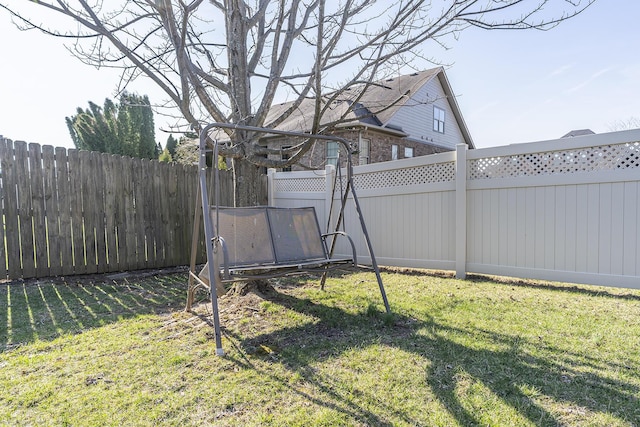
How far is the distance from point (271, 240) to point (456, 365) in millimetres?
2009

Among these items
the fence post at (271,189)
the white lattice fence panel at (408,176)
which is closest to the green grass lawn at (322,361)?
the white lattice fence panel at (408,176)

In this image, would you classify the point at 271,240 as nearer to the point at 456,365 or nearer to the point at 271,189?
the point at 456,365

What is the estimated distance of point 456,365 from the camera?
7.86 feet

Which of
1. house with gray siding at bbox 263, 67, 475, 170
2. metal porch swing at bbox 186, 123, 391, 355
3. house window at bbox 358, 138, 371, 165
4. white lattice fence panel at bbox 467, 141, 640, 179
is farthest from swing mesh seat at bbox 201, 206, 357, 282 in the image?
house window at bbox 358, 138, 371, 165

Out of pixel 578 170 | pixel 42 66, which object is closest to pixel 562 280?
pixel 578 170

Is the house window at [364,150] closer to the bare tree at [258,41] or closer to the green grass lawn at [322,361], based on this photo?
the bare tree at [258,41]

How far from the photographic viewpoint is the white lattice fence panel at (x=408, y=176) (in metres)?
5.62

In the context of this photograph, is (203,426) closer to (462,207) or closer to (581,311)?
(581,311)

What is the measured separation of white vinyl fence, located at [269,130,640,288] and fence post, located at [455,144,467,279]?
0.01m

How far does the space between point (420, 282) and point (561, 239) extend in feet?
6.00

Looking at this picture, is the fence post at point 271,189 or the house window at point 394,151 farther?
the house window at point 394,151

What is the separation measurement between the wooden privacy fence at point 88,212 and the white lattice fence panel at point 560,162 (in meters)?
4.66

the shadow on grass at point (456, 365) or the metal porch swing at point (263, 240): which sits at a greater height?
the metal porch swing at point (263, 240)

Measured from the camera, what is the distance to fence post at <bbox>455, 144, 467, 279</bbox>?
5.36m
